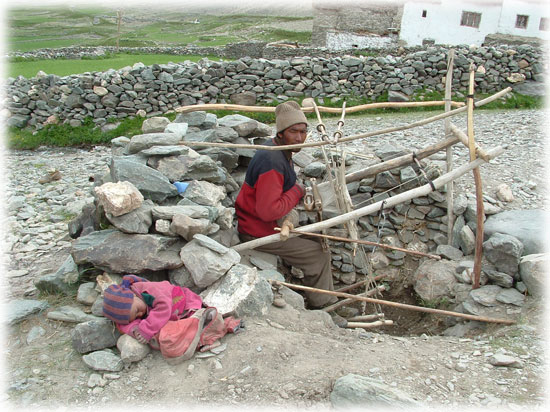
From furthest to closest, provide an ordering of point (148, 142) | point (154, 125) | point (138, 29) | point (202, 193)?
point (138, 29), point (154, 125), point (148, 142), point (202, 193)

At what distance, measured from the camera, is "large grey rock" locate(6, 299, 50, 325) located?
3337 mm

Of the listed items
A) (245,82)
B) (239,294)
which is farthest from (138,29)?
(239,294)

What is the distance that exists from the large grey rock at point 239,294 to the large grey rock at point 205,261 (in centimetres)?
8

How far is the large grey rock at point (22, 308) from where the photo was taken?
10.9 ft

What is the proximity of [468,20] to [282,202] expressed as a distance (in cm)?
2821

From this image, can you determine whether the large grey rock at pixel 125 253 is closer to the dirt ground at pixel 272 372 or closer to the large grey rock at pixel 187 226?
the large grey rock at pixel 187 226

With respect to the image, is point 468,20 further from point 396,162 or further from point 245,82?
point 396,162

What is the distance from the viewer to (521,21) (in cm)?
2589

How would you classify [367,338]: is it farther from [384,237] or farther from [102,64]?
[102,64]

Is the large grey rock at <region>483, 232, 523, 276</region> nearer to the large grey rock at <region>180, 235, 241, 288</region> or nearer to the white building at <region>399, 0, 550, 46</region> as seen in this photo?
the large grey rock at <region>180, 235, 241, 288</region>

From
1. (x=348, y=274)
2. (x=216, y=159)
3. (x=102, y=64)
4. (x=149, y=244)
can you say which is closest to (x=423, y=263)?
(x=348, y=274)

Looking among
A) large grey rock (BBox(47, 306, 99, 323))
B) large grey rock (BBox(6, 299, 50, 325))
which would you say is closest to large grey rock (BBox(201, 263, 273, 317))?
large grey rock (BBox(47, 306, 99, 323))

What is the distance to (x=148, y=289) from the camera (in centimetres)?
322

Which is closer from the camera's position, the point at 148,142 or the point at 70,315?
the point at 70,315
